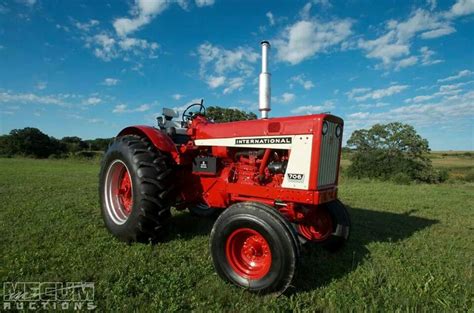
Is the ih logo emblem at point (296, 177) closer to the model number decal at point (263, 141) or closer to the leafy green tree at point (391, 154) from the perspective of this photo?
the model number decal at point (263, 141)

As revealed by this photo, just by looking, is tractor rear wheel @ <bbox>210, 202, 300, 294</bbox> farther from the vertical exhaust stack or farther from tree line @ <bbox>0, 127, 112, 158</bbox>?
tree line @ <bbox>0, 127, 112, 158</bbox>

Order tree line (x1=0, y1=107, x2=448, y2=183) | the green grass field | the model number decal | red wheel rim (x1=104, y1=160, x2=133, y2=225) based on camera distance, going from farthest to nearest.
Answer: tree line (x1=0, y1=107, x2=448, y2=183) < red wheel rim (x1=104, y1=160, x2=133, y2=225) < the model number decal < the green grass field

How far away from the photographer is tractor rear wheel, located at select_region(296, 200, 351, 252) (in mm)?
4477

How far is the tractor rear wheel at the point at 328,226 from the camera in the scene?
4.48 metres

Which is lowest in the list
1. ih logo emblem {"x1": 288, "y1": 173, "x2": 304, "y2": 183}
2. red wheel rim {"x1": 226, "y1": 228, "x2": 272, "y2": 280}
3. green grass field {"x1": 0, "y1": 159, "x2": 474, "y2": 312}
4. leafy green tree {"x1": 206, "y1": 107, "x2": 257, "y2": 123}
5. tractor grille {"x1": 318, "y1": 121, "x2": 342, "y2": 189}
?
A: green grass field {"x1": 0, "y1": 159, "x2": 474, "y2": 312}

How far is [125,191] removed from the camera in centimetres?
534

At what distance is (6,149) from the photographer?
144ft

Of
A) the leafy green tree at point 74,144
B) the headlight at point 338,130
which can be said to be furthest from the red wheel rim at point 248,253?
the leafy green tree at point 74,144

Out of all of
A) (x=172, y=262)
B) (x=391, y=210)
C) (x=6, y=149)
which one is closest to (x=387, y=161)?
(x=391, y=210)

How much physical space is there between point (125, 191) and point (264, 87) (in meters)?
2.83

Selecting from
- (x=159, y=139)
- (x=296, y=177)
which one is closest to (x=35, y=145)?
(x=159, y=139)

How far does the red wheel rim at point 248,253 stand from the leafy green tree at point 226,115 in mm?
2603

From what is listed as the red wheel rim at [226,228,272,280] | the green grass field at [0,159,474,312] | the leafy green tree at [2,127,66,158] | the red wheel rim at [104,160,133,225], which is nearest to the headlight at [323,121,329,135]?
the red wheel rim at [226,228,272,280]

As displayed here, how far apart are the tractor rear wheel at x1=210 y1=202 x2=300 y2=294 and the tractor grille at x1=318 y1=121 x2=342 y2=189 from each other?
0.77 meters
